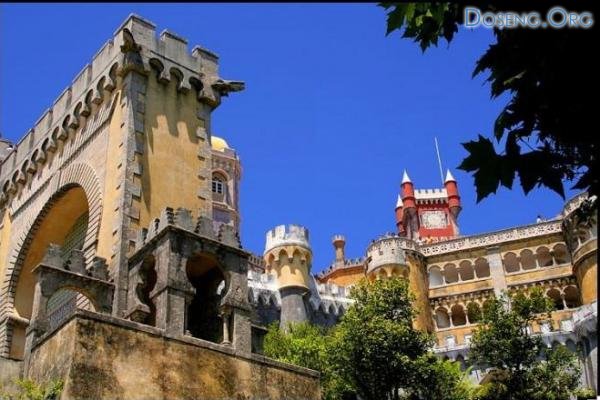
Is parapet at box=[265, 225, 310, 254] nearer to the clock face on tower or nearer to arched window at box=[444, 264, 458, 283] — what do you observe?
arched window at box=[444, 264, 458, 283]

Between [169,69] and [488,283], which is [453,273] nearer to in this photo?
[488,283]

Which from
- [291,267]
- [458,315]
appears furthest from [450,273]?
[291,267]

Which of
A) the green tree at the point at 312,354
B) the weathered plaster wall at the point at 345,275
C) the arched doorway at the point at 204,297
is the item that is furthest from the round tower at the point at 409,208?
the arched doorway at the point at 204,297

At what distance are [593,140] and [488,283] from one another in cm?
Result: 5840

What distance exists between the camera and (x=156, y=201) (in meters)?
23.1

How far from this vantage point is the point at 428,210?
290 feet

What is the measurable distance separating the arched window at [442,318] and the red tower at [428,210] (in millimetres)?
23654

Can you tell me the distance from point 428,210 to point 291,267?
4102 centimetres

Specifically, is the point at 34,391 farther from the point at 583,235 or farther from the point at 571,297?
the point at 571,297

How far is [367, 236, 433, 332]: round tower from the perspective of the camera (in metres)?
56.9

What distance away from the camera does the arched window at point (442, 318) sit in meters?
61.9

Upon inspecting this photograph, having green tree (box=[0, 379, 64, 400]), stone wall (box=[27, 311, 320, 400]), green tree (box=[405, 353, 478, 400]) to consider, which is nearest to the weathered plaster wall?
green tree (box=[405, 353, 478, 400])

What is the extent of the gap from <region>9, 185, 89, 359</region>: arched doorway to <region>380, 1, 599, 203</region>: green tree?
2221 cm

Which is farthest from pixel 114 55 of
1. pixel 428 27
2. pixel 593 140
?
pixel 593 140
